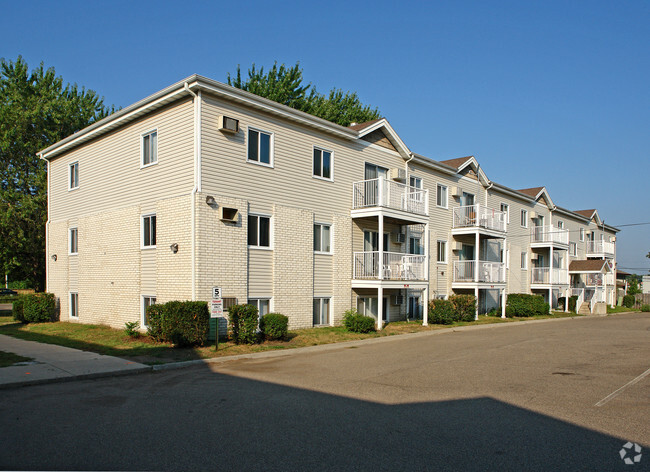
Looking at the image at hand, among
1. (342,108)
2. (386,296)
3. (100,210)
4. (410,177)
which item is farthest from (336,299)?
(342,108)

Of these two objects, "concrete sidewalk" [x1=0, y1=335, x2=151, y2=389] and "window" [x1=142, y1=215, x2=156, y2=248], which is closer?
"concrete sidewalk" [x1=0, y1=335, x2=151, y2=389]

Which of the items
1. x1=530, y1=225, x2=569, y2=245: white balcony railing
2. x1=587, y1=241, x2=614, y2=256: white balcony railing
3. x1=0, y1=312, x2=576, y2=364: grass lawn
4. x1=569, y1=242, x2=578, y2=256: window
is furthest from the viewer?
x1=587, y1=241, x2=614, y2=256: white balcony railing

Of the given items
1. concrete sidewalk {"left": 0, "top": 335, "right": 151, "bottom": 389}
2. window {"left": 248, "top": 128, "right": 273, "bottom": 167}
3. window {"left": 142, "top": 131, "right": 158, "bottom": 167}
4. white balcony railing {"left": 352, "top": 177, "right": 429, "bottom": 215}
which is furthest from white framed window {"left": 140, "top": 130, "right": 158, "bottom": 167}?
white balcony railing {"left": 352, "top": 177, "right": 429, "bottom": 215}

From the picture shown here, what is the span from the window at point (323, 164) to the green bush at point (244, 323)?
691cm

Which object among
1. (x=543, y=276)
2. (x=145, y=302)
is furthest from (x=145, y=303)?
(x=543, y=276)

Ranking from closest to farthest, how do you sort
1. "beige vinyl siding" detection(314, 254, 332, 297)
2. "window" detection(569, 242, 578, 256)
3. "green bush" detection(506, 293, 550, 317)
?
1. "beige vinyl siding" detection(314, 254, 332, 297)
2. "green bush" detection(506, 293, 550, 317)
3. "window" detection(569, 242, 578, 256)

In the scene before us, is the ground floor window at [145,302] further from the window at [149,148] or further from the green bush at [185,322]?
the window at [149,148]

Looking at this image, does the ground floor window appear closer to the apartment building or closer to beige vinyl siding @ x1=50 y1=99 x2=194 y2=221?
the apartment building

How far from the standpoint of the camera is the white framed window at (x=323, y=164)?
20266 mm

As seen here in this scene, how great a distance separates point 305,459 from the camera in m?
5.51

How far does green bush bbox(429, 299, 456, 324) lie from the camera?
24.1m

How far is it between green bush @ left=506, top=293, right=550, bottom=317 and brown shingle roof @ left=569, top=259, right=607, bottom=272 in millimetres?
11899

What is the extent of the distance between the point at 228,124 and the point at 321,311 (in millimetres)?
8088

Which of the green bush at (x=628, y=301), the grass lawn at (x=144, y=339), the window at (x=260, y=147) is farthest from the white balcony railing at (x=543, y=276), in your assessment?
the window at (x=260, y=147)
